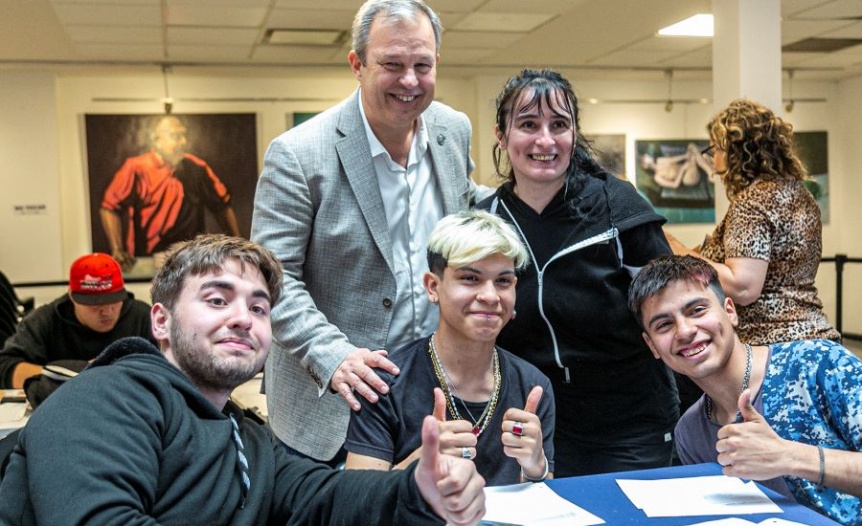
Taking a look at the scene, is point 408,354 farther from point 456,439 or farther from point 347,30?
point 347,30

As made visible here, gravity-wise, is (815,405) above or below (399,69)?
below

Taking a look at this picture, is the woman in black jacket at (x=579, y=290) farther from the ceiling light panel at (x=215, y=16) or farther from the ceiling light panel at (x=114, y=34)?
the ceiling light panel at (x=114, y=34)

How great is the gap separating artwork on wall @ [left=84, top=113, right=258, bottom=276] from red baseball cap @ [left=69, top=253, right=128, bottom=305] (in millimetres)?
4807

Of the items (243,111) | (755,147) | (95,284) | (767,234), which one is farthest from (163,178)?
(767,234)

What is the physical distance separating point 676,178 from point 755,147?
6.76 m

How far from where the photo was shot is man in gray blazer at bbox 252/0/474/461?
216 cm

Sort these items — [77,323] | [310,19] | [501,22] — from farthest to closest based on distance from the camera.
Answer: [501,22]
[310,19]
[77,323]

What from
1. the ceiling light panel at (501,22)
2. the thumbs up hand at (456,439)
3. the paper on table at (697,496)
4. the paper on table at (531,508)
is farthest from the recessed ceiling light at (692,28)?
the thumbs up hand at (456,439)

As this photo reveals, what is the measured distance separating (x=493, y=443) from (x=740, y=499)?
1.75 feet

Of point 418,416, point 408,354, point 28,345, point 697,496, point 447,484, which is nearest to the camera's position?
point 447,484

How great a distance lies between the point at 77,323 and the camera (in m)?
4.11

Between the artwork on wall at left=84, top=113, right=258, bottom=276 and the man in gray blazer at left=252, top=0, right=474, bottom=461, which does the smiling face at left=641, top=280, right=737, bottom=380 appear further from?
the artwork on wall at left=84, top=113, right=258, bottom=276

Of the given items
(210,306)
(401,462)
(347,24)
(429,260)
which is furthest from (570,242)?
(347,24)

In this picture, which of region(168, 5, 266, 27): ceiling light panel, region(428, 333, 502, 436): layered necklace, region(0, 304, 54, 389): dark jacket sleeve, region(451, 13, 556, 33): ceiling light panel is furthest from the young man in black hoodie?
region(451, 13, 556, 33): ceiling light panel
